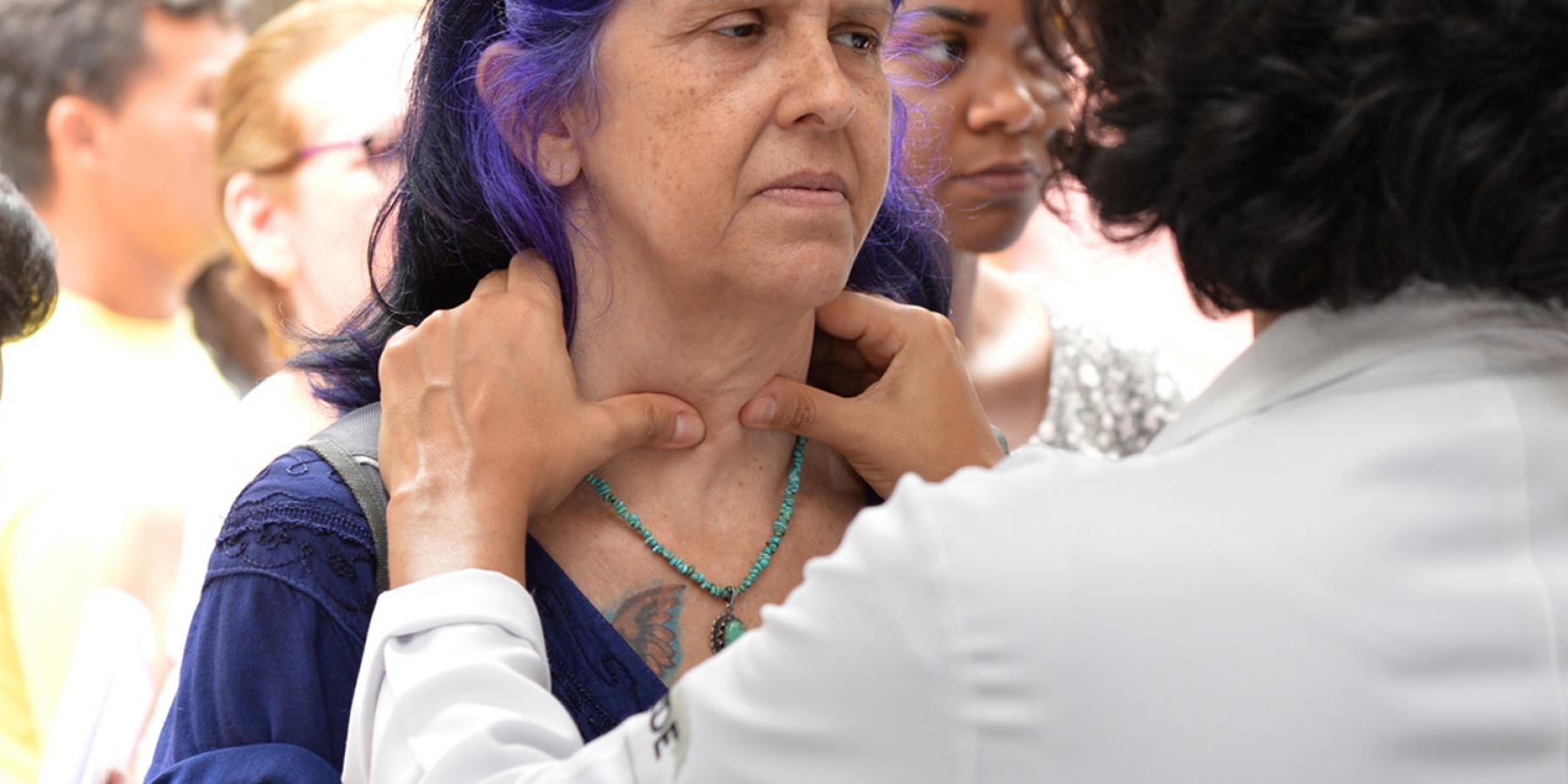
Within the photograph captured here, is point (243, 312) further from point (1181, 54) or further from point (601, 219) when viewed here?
point (1181, 54)

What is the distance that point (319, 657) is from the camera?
1.44m

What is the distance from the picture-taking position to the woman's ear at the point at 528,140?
159cm

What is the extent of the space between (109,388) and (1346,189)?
91.7 inches

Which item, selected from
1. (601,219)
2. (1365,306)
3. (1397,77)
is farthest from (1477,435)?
(601,219)

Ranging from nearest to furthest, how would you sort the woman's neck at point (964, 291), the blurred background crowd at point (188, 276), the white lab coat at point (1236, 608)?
the white lab coat at point (1236, 608) → the blurred background crowd at point (188, 276) → the woman's neck at point (964, 291)

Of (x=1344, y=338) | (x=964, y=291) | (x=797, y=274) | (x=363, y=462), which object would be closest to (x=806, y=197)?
(x=797, y=274)

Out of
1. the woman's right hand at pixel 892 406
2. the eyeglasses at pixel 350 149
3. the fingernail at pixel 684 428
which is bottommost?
the eyeglasses at pixel 350 149

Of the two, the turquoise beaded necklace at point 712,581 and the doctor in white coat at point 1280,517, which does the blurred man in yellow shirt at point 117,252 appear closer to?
the turquoise beaded necklace at point 712,581

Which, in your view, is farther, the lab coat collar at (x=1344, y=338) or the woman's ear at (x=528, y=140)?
the woman's ear at (x=528, y=140)

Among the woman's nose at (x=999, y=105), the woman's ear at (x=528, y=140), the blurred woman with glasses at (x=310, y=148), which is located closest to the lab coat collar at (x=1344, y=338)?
the woman's ear at (x=528, y=140)

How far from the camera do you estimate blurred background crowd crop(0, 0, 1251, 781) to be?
7.37ft

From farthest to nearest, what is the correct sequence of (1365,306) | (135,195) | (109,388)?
(135,195) < (109,388) < (1365,306)

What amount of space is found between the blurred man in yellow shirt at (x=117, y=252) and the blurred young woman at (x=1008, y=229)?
123cm

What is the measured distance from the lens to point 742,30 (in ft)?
4.95
